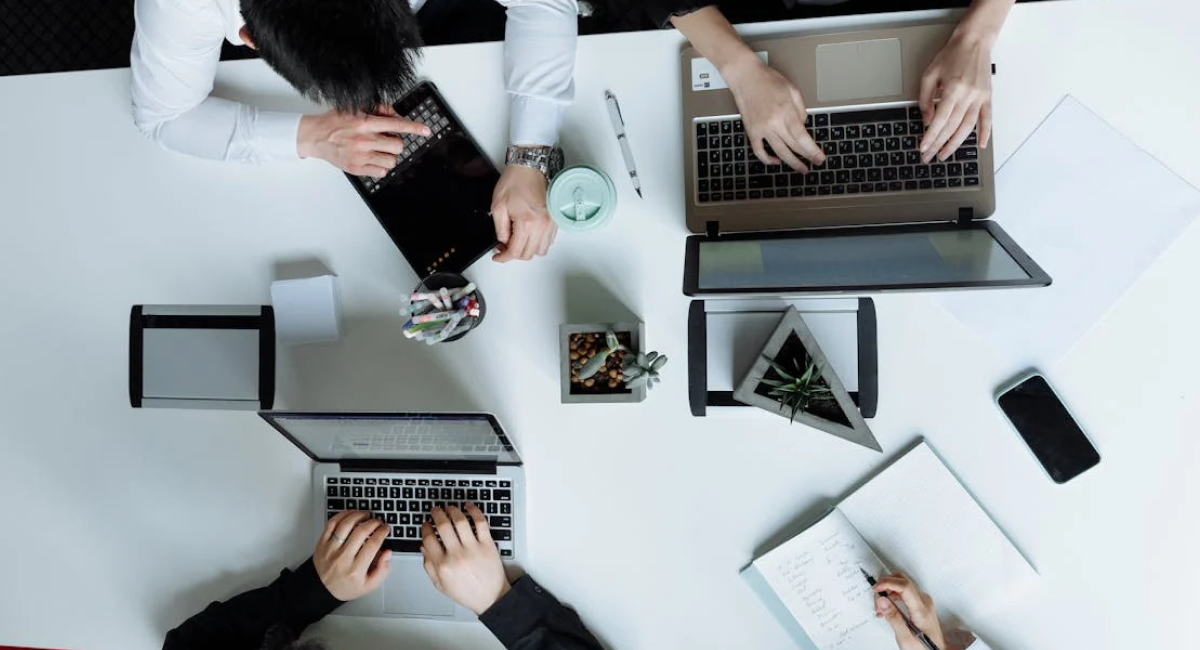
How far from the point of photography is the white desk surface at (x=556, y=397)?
1.03m

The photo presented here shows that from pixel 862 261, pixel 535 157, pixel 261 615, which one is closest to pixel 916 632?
pixel 862 261

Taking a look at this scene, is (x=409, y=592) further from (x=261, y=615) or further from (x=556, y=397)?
(x=556, y=397)

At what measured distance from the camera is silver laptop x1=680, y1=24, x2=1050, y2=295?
983 mm

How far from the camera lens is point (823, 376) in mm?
1000

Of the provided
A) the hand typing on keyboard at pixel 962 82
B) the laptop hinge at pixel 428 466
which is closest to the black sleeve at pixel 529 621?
the laptop hinge at pixel 428 466

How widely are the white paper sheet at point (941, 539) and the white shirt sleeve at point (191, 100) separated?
101 centimetres

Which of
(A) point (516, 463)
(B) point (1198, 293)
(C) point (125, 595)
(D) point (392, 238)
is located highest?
(D) point (392, 238)

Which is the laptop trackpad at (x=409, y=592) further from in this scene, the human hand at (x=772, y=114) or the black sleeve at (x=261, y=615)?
the human hand at (x=772, y=114)

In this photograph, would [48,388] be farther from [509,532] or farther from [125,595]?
[509,532]

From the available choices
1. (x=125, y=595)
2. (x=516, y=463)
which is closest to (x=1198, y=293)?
(x=516, y=463)

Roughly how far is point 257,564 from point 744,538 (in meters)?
0.77

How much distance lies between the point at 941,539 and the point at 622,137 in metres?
0.73

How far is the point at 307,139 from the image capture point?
1111mm

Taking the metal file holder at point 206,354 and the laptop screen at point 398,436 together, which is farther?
the metal file holder at point 206,354
